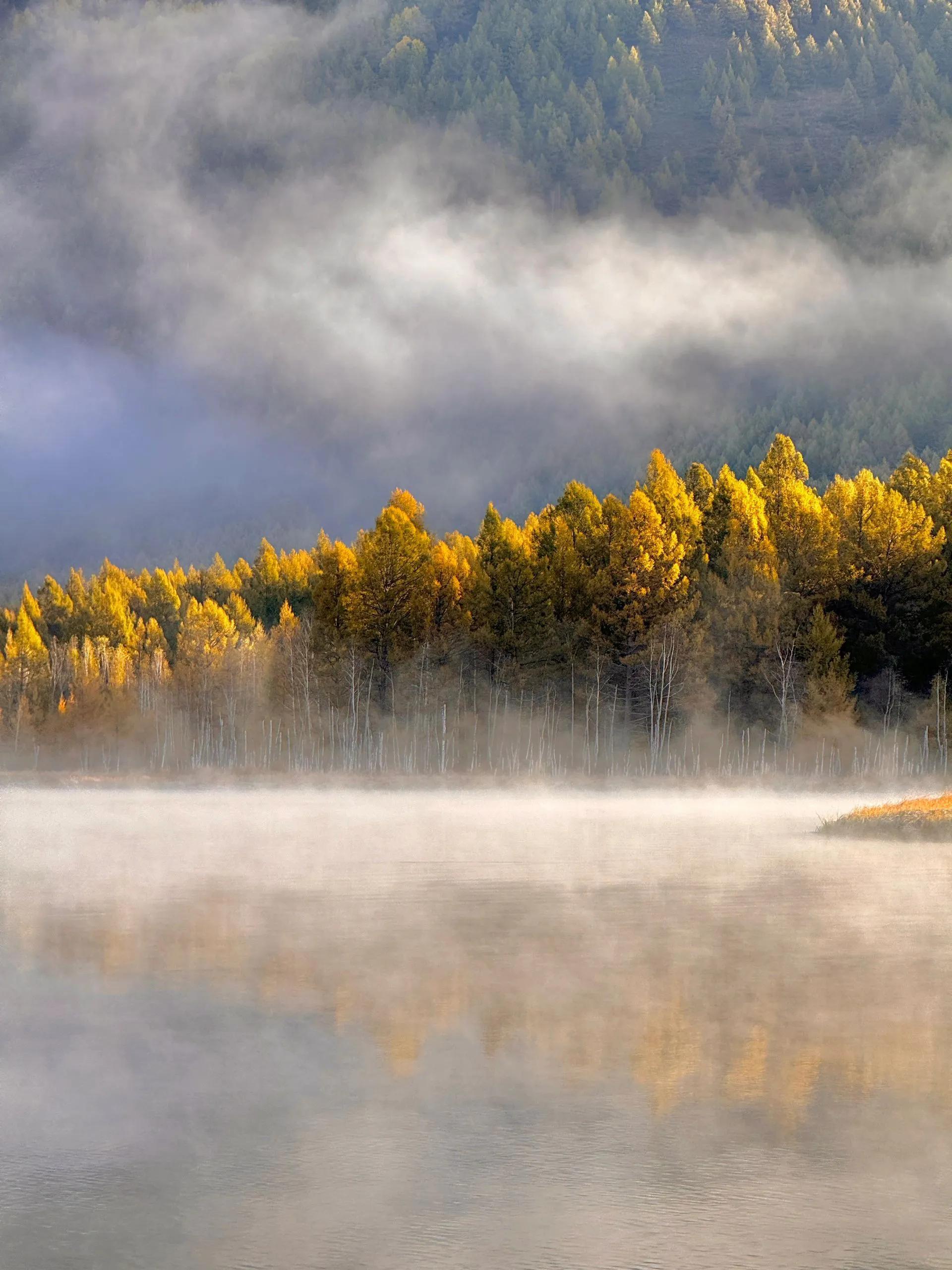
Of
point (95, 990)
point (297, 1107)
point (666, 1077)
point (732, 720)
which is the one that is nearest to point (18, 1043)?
point (95, 990)

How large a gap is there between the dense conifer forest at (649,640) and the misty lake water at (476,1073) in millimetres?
43628

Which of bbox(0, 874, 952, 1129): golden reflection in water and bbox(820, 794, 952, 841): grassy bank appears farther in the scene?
bbox(820, 794, 952, 841): grassy bank

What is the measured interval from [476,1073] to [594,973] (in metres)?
5.09

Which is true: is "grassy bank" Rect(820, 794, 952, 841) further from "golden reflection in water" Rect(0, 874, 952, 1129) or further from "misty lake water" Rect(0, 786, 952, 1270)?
"golden reflection in water" Rect(0, 874, 952, 1129)

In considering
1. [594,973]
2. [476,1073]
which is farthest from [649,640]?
[476,1073]

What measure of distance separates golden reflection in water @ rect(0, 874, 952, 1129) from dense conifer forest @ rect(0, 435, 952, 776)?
4562 centimetres

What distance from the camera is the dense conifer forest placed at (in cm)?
7194

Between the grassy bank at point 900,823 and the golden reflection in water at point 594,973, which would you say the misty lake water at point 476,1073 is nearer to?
the golden reflection in water at point 594,973

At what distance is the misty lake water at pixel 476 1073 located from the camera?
980cm

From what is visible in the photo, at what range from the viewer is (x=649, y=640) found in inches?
2862

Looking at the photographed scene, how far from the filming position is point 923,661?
73.9m

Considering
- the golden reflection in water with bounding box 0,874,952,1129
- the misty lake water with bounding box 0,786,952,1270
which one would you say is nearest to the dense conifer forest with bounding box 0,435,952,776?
the misty lake water with bounding box 0,786,952,1270

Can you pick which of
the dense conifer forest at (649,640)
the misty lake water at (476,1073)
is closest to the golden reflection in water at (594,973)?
the misty lake water at (476,1073)

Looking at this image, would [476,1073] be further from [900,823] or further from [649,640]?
[649,640]
